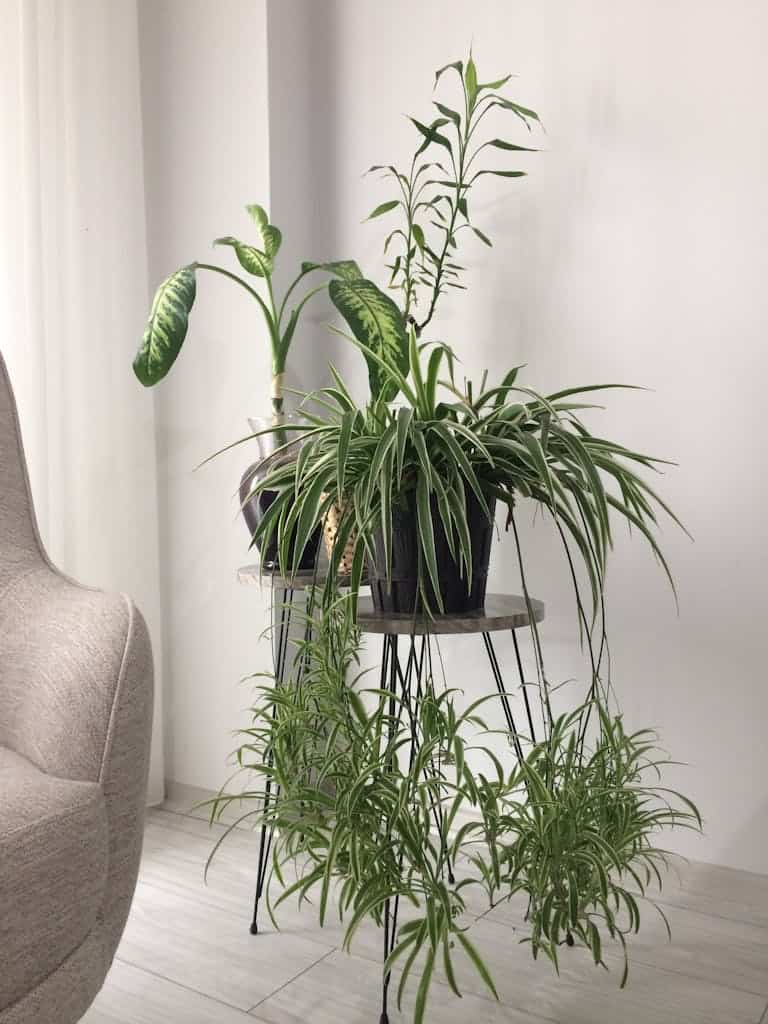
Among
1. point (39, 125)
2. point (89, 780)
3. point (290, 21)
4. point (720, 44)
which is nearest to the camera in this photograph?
point (89, 780)

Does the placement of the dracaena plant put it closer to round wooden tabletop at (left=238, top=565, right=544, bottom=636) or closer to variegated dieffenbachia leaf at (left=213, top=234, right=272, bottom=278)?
variegated dieffenbachia leaf at (left=213, top=234, right=272, bottom=278)

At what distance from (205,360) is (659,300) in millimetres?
989

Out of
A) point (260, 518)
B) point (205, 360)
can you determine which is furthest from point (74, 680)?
point (205, 360)

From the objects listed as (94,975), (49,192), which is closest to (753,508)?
(94,975)

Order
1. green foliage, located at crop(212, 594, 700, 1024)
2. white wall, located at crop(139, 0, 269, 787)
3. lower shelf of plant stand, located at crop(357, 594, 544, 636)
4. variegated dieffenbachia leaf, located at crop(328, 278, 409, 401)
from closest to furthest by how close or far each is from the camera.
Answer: green foliage, located at crop(212, 594, 700, 1024)
lower shelf of plant stand, located at crop(357, 594, 544, 636)
variegated dieffenbachia leaf, located at crop(328, 278, 409, 401)
white wall, located at crop(139, 0, 269, 787)

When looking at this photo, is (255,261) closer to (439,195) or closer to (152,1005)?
(439,195)

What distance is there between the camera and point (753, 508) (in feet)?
5.96

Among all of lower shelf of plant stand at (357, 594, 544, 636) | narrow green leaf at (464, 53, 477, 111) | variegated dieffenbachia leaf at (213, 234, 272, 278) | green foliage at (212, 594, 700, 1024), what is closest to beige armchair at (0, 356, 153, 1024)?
green foliage at (212, 594, 700, 1024)

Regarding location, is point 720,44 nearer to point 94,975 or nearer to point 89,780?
point 89,780

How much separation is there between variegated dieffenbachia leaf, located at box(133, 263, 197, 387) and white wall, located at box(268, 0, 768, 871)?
0.61 meters

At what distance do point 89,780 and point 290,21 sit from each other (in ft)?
5.76

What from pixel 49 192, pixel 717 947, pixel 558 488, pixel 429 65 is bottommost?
pixel 717 947

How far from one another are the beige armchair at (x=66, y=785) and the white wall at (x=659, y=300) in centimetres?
105

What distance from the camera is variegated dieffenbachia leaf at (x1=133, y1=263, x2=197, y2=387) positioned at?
1765mm
